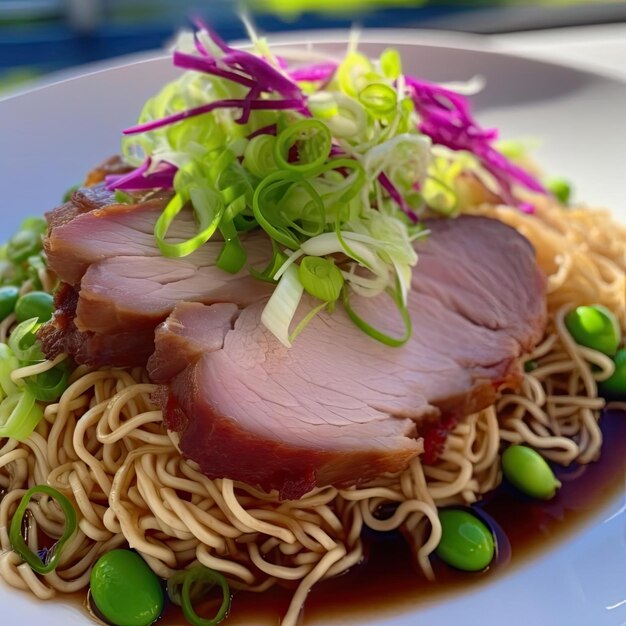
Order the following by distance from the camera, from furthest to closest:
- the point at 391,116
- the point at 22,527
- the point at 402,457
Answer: the point at 391,116, the point at 22,527, the point at 402,457

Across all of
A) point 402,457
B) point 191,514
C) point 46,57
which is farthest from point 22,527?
point 46,57

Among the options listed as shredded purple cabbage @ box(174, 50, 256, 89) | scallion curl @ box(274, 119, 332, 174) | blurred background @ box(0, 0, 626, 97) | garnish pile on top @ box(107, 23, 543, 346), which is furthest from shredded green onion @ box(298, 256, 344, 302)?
blurred background @ box(0, 0, 626, 97)

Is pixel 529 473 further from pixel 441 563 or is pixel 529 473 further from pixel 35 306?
pixel 35 306

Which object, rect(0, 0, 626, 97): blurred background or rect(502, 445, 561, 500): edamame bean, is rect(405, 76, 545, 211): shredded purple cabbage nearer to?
rect(502, 445, 561, 500): edamame bean

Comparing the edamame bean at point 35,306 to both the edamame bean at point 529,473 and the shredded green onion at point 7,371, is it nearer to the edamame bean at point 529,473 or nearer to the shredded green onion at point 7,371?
the shredded green onion at point 7,371

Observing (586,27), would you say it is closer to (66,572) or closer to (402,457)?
(402,457)

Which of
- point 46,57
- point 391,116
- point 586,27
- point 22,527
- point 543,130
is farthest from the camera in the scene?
point 46,57
